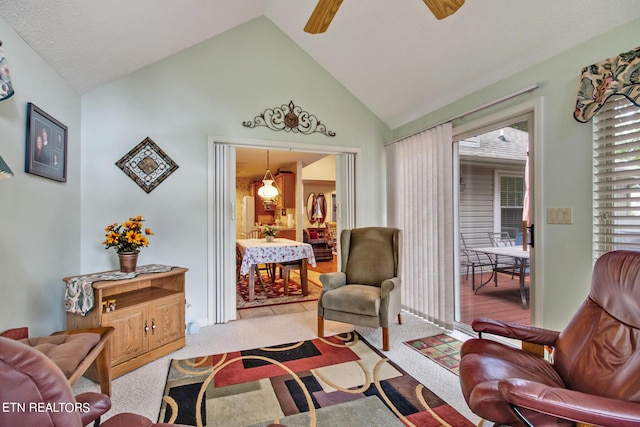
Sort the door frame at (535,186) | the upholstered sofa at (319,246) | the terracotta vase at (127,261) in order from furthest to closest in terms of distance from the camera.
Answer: the upholstered sofa at (319,246), the terracotta vase at (127,261), the door frame at (535,186)

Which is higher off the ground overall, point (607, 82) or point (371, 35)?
point (371, 35)

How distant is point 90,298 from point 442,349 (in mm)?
2850

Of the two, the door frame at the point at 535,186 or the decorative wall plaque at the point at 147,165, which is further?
the decorative wall plaque at the point at 147,165

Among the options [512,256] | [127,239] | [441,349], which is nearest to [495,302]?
[512,256]

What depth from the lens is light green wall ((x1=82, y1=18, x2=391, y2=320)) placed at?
9.40 feet

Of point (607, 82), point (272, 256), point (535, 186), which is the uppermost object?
point (607, 82)

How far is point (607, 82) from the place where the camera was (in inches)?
71.0

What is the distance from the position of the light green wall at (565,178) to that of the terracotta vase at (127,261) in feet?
10.8

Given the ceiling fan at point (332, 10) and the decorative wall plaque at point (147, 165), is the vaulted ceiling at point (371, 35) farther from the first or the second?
the ceiling fan at point (332, 10)

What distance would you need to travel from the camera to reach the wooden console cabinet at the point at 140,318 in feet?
7.01

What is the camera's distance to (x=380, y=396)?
6.31 feet

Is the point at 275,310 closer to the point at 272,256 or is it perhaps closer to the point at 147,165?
the point at 272,256

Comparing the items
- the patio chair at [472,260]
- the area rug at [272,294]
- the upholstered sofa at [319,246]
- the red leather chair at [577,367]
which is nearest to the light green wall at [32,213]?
the area rug at [272,294]

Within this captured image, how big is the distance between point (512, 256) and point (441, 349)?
108 centimetres
